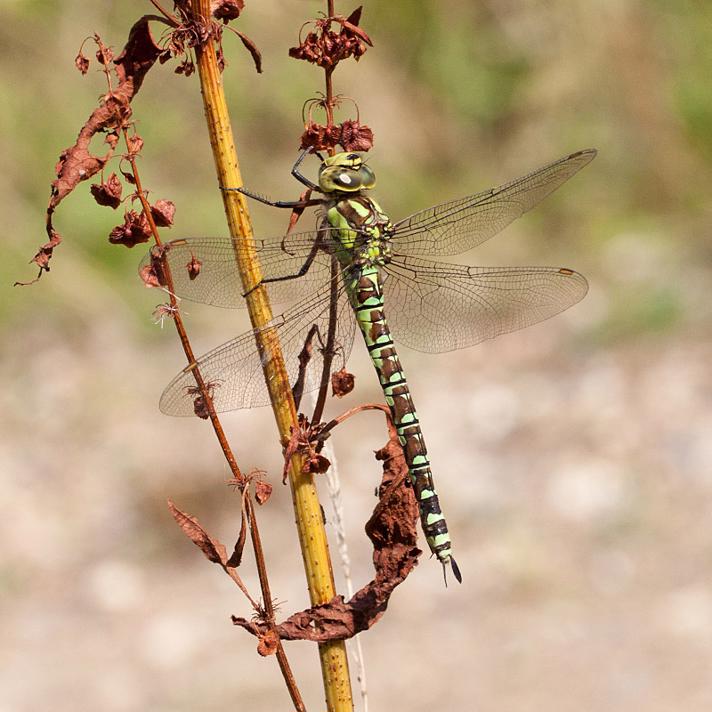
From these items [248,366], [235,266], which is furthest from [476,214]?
[248,366]

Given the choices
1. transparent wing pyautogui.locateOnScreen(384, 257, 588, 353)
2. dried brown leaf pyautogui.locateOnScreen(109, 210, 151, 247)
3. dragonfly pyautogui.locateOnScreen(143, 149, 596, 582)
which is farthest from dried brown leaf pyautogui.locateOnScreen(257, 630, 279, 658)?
transparent wing pyautogui.locateOnScreen(384, 257, 588, 353)

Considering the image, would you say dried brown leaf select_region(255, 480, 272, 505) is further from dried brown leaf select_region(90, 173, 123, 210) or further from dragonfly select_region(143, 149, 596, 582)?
dried brown leaf select_region(90, 173, 123, 210)

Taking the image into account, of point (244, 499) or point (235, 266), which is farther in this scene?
point (235, 266)

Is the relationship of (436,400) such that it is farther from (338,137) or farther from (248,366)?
(338,137)

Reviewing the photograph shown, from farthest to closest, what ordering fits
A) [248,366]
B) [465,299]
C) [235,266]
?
[465,299], [235,266], [248,366]

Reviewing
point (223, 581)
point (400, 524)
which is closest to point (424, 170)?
point (223, 581)

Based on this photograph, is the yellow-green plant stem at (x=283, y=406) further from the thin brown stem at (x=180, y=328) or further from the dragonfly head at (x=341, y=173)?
the dragonfly head at (x=341, y=173)
